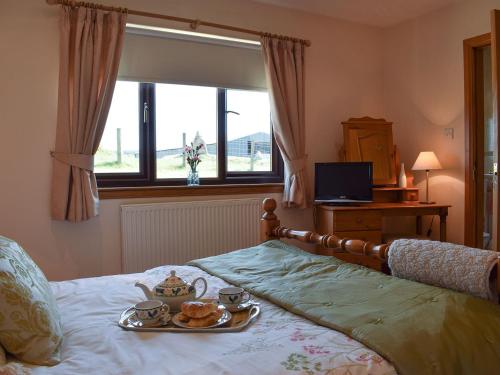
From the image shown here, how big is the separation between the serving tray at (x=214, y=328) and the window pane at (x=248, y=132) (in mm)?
2442

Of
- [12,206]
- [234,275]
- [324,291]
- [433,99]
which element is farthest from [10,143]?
[433,99]

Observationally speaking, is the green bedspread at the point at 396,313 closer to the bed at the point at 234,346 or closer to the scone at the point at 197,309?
the bed at the point at 234,346

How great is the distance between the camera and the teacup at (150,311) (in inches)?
49.6

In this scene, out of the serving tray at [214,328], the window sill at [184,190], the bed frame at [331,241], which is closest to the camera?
the serving tray at [214,328]

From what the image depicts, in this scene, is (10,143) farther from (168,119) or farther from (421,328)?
(421,328)

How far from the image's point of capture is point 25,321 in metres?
1.06

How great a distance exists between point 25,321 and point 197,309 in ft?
1.52

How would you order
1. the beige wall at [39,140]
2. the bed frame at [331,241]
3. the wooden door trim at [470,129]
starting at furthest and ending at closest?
1. the wooden door trim at [470,129]
2. the beige wall at [39,140]
3. the bed frame at [331,241]

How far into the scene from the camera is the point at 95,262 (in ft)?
10.1

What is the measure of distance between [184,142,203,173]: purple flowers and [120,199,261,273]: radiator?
34 cm

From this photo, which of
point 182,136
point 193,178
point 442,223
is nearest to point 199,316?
point 193,178

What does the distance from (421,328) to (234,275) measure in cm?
83

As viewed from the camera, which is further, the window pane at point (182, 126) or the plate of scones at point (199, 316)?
the window pane at point (182, 126)

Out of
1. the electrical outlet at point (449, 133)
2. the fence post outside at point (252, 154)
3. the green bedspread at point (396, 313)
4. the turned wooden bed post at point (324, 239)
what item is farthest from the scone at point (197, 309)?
the electrical outlet at point (449, 133)
